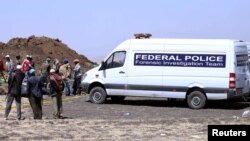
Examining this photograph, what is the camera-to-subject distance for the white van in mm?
20000

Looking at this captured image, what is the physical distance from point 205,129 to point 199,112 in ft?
18.0

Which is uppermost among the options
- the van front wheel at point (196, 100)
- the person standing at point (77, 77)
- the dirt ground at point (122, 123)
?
the person standing at point (77, 77)

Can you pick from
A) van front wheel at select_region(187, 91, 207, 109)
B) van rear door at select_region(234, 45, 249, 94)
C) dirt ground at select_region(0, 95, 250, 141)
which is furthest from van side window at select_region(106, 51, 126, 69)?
van rear door at select_region(234, 45, 249, 94)

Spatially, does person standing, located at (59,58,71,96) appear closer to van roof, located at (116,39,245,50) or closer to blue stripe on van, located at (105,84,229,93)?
blue stripe on van, located at (105,84,229,93)

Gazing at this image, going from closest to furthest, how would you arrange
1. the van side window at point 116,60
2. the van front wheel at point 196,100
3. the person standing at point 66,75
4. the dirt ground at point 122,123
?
the dirt ground at point 122,123, the van front wheel at point 196,100, the van side window at point 116,60, the person standing at point 66,75

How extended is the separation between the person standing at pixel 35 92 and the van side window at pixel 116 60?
5.45 meters

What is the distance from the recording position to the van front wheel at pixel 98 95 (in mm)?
22406

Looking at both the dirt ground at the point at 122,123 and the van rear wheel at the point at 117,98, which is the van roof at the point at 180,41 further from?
the van rear wheel at the point at 117,98

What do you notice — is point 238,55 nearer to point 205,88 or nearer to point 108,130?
point 205,88

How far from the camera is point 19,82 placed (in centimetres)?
1677

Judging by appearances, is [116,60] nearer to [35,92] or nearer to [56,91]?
[56,91]

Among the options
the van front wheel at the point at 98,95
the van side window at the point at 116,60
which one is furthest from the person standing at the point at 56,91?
the van front wheel at the point at 98,95

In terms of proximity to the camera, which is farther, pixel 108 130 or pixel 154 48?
pixel 154 48

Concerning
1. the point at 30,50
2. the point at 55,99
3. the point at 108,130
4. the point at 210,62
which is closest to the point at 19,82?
the point at 55,99
